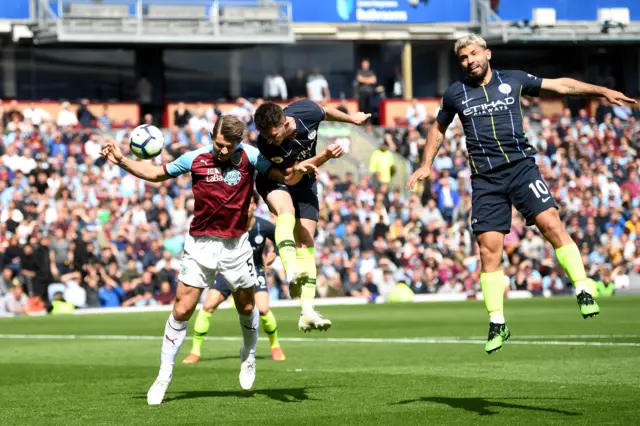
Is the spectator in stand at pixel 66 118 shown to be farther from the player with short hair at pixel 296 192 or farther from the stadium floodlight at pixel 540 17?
the player with short hair at pixel 296 192

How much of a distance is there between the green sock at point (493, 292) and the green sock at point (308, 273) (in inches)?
64.1

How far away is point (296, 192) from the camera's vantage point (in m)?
12.0

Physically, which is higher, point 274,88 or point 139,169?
point 274,88

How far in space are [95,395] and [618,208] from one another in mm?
22844

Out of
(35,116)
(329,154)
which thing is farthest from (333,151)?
(35,116)

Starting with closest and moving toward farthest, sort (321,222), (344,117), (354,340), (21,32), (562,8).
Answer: (344,117) → (354,340) → (321,222) → (21,32) → (562,8)

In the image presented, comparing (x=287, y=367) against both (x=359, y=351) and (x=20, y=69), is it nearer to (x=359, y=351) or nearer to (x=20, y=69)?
(x=359, y=351)

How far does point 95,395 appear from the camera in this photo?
1158 cm

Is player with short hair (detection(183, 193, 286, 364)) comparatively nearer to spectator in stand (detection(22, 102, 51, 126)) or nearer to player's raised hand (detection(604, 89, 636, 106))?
player's raised hand (detection(604, 89, 636, 106))

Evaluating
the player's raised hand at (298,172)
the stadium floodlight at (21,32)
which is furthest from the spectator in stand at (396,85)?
the player's raised hand at (298,172)

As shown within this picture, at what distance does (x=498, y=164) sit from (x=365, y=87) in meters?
27.4

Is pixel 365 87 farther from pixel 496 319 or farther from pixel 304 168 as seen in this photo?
pixel 496 319

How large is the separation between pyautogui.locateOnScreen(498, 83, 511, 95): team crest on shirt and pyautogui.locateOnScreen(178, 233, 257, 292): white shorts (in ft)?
8.58

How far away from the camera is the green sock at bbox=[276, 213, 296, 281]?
11344mm
